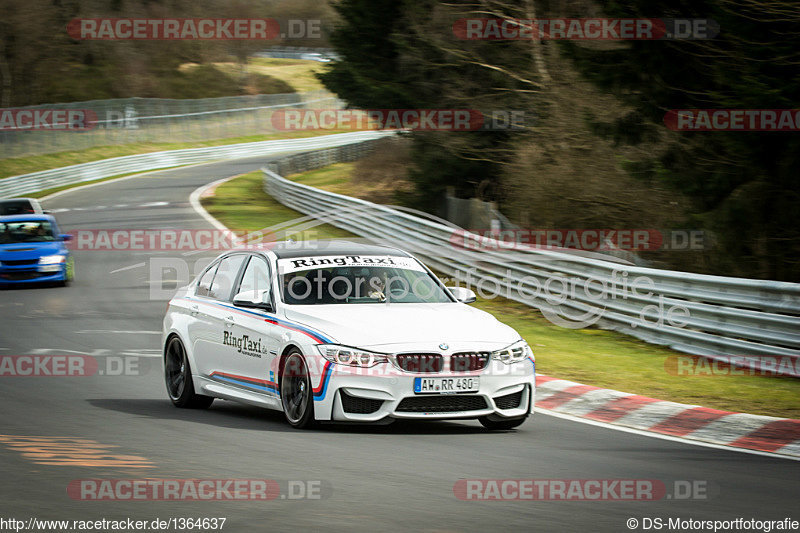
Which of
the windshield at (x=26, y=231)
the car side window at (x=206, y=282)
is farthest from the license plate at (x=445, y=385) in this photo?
the windshield at (x=26, y=231)

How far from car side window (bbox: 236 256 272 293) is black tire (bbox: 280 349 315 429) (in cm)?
104

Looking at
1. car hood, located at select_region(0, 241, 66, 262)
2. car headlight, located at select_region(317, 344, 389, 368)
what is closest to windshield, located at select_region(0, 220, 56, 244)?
car hood, located at select_region(0, 241, 66, 262)

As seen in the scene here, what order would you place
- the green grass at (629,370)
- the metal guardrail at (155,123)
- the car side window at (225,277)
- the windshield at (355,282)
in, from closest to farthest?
the windshield at (355,282), the car side window at (225,277), the green grass at (629,370), the metal guardrail at (155,123)

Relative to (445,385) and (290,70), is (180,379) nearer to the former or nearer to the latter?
(445,385)

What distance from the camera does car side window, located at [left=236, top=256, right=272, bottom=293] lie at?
1026 centimetres

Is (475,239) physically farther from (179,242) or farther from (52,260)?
(179,242)

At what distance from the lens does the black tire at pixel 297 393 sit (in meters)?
9.06

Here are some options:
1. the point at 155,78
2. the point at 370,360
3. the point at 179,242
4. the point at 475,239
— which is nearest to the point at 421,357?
the point at 370,360

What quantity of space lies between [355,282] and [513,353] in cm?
162

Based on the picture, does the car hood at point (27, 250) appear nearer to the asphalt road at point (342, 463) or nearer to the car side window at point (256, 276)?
the asphalt road at point (342, 463)

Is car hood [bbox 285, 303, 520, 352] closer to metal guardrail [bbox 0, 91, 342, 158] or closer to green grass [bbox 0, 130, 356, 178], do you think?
metal guardrail [bbox 0, 91, 342, 158]

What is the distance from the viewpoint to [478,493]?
690 cm

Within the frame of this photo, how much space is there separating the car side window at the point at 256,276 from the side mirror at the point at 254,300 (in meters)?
0.07

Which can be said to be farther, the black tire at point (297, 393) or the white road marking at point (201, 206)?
the white road marking at point (201, 206)
